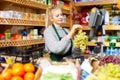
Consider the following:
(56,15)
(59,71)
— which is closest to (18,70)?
(59,71)

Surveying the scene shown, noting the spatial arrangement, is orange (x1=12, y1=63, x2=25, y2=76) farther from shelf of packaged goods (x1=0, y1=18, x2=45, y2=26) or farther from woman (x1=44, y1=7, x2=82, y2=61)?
shelf of packaged goods (x1=0, y1=18, x2=45, y2=26)

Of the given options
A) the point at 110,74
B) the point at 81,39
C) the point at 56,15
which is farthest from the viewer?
the point at 56,15

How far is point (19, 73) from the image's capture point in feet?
4.66

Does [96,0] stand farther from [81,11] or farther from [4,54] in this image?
[4,54]

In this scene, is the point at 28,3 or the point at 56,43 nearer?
the point at 56,43

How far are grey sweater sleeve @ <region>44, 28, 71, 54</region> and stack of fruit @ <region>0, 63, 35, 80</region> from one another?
477mm

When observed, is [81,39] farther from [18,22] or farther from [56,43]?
[18,22]

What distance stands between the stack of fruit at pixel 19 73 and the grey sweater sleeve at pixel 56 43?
477 mm

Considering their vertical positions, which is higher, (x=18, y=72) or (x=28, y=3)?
(x=28, y=3)

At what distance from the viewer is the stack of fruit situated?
140 centimetres

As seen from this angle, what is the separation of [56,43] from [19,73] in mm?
614

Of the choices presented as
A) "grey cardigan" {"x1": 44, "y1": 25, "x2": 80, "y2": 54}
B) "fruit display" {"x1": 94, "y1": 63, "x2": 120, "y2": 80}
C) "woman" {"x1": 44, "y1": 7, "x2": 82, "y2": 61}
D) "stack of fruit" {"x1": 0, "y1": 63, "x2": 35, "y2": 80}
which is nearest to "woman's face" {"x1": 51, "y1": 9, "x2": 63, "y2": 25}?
"woman" {"x1": 44, "y1": 7, "x2": 82, "y2": 61}

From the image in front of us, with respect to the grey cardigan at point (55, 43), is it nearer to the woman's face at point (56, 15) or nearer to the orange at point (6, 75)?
the woman's face at point (56, 15)

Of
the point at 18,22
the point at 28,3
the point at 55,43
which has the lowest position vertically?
the point at 55,43
